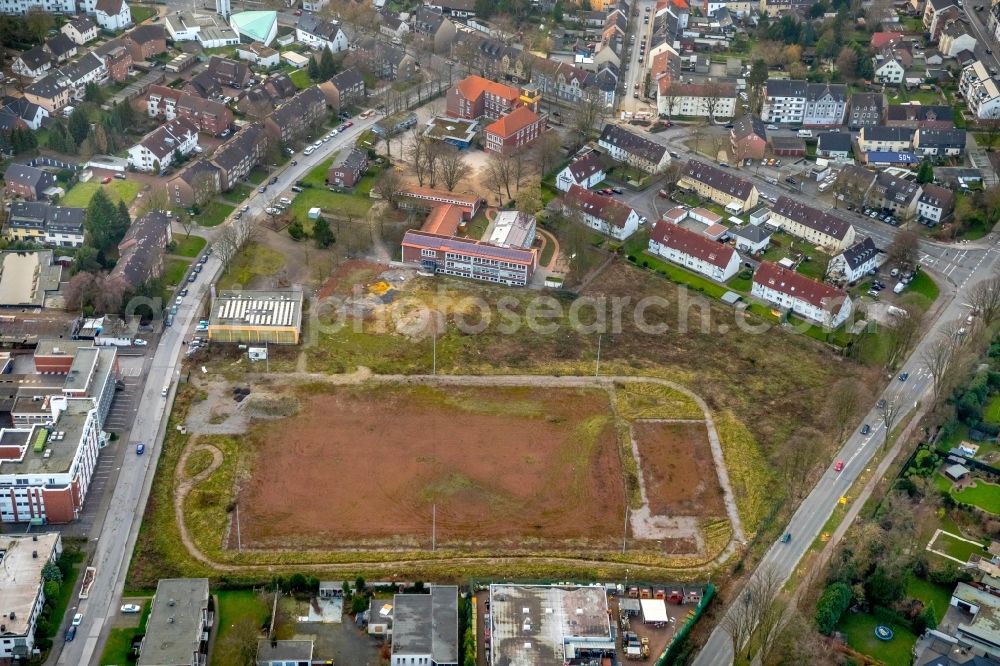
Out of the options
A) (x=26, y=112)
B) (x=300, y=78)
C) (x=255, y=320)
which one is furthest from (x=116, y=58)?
(x=255, y=320)

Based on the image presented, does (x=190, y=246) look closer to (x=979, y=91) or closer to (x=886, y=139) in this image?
(x=886, y=139)

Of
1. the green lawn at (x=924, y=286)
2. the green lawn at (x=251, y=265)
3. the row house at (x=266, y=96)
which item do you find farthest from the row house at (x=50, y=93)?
the green lawn at (x=924, y=286)

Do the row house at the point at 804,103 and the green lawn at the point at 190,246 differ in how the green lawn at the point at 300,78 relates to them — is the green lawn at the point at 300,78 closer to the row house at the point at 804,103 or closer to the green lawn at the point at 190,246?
the green lawn at the point at 190,246

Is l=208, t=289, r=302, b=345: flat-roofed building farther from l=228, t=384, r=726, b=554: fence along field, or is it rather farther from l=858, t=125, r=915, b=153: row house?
l=858, t=125, r=915, b=153: row house

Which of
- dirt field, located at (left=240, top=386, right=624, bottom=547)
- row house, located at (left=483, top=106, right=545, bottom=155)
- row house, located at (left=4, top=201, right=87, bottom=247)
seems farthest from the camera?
row house, located at (left=483, top=106, right=545, bottom=155)

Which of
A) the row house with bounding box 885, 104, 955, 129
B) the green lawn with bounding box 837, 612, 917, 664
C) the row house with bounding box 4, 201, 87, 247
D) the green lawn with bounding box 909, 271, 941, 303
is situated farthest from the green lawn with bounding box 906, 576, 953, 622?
the row house with bounding box 4, 201, 87, 247

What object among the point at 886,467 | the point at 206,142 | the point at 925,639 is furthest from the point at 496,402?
the point at 206,142

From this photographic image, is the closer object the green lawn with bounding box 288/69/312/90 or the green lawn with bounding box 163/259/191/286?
the green lawn with bounding box 163/259/191/286
